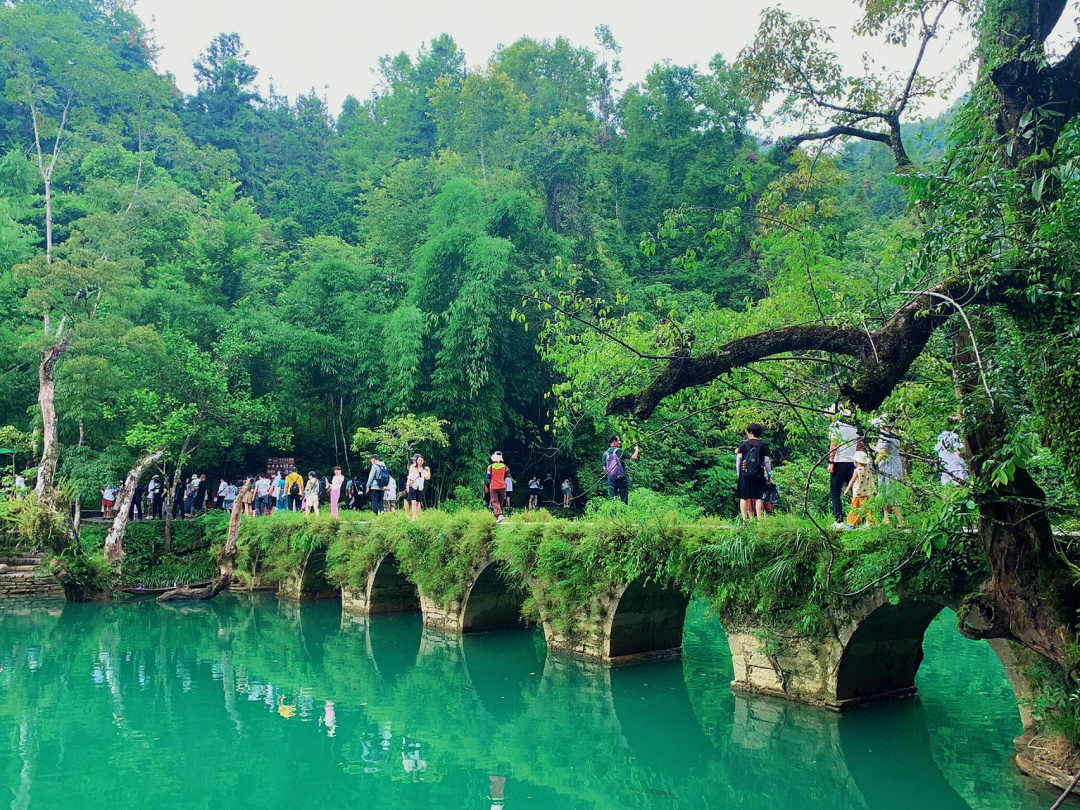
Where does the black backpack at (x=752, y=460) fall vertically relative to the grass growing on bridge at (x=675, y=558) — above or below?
above

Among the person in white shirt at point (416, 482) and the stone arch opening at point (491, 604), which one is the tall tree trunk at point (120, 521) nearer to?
the person in white shirt at point (416, 482)

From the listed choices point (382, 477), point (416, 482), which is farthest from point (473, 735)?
point (382, 477)

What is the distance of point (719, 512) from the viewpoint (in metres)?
25.5

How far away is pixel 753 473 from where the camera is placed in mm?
10234

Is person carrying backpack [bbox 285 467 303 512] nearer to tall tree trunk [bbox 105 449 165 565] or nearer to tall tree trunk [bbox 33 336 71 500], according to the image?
tall tree trunk [bbox 105 449 165 565]

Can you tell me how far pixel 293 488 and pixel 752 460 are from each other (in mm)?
15335

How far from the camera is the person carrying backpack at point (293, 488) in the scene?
22422 mm

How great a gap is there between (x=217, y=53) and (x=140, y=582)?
42.8m

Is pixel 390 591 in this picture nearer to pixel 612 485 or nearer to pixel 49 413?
pixel 612 485

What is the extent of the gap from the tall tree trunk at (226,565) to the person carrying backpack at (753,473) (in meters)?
14.2

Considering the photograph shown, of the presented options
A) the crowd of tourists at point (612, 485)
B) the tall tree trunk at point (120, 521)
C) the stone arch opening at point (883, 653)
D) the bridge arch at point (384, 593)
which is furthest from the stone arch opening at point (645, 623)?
the tall tree trunk at point (120, 521)

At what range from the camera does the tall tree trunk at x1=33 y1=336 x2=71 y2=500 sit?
840 inches

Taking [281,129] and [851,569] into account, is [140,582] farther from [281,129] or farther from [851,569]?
[281,129]

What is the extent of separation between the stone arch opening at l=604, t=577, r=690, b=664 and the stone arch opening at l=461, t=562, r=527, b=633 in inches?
109
